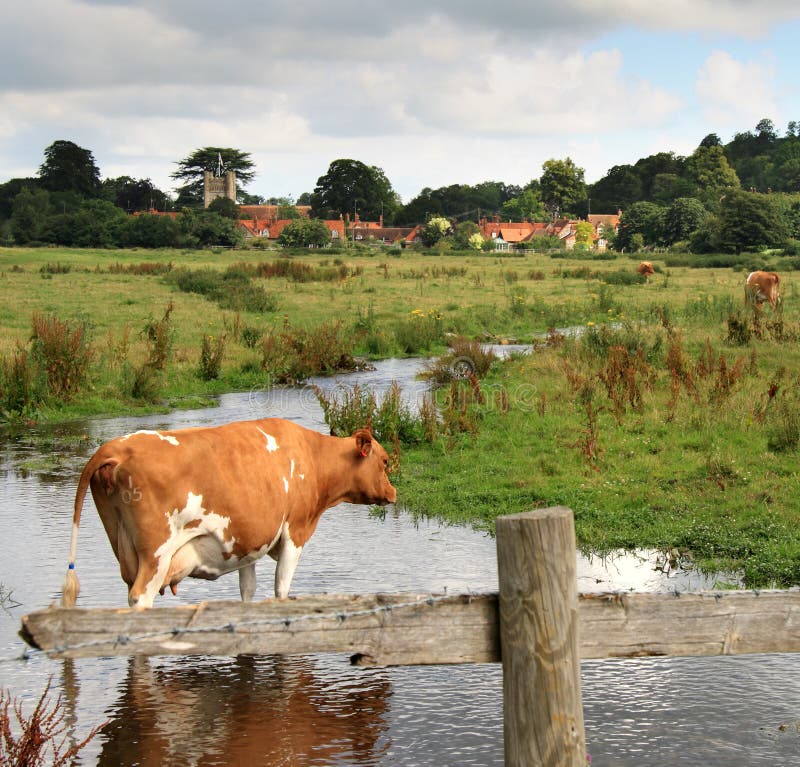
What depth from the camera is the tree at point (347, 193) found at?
152 meters

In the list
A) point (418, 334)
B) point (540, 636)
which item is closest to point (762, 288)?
point (418, 334)

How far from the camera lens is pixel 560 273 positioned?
51938 millimetres

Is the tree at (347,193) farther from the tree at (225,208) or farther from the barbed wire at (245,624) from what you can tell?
the barbed wire at (245,624)

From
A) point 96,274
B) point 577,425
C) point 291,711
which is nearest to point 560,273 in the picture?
point 96,274

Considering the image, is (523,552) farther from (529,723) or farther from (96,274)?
(96,274)

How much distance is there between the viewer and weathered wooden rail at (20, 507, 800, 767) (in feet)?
13.7

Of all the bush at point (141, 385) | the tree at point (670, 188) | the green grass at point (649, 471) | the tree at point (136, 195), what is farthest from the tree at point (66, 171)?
the green grass at point (649, 471)

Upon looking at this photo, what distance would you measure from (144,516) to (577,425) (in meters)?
9.09

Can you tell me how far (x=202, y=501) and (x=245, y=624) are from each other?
256 centimetres

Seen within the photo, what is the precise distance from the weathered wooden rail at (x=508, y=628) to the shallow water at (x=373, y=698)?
0.68ft

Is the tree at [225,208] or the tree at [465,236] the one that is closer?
the tree at [465,236]

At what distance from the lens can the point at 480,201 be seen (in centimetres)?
17925

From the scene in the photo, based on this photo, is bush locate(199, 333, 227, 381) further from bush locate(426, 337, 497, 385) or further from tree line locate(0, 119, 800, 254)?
tree line locate(0, 119, 800, 254)

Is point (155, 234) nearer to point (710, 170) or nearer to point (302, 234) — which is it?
point (302, 234)
